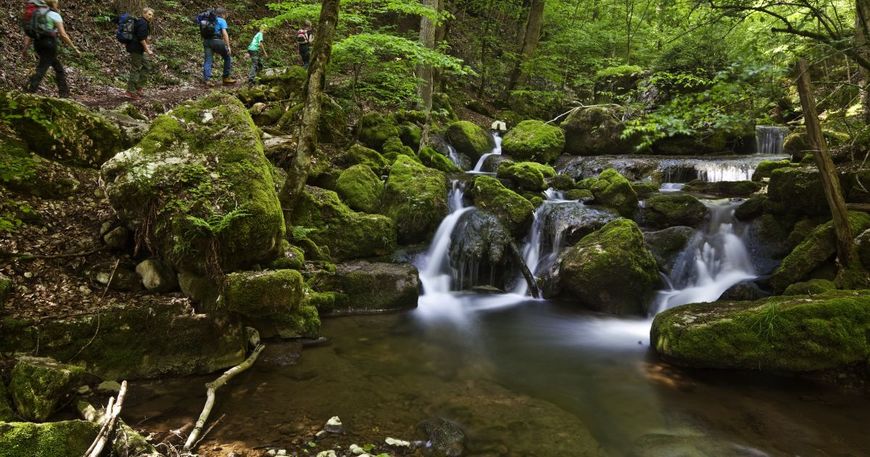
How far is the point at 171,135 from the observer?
5992mm

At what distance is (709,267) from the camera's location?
358 inches

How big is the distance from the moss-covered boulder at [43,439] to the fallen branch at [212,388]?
0.85 m

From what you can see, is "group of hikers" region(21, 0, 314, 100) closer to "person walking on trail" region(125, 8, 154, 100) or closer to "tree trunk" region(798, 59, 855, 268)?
"person walking on trail" region(125, 8, 154, 100)

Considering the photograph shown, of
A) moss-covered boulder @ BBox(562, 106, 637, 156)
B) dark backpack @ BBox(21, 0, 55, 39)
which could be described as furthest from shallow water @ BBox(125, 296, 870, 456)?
moss-covered boulder @ BBox(562, 106, 637, 156)

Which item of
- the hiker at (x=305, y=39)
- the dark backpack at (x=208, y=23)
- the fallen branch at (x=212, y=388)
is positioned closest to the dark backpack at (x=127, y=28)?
the dark backpack at (x=208, y=23)

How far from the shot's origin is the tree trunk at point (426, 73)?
533 inches

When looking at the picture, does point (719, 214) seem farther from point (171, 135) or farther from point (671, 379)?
point (171, 135)

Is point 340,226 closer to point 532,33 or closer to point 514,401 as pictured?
point 514,401

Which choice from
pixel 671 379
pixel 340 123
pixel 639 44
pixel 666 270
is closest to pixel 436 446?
pixel 671 379

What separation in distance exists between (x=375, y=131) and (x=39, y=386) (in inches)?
411

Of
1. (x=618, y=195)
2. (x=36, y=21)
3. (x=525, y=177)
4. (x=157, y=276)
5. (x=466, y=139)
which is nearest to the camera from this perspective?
(x=157, y=276)

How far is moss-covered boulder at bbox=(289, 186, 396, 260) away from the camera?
8664mm

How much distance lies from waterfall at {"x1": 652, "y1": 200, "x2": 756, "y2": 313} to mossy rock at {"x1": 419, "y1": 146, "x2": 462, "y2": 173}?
647cm

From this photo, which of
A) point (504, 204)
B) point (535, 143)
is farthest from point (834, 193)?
point (535, 143)
